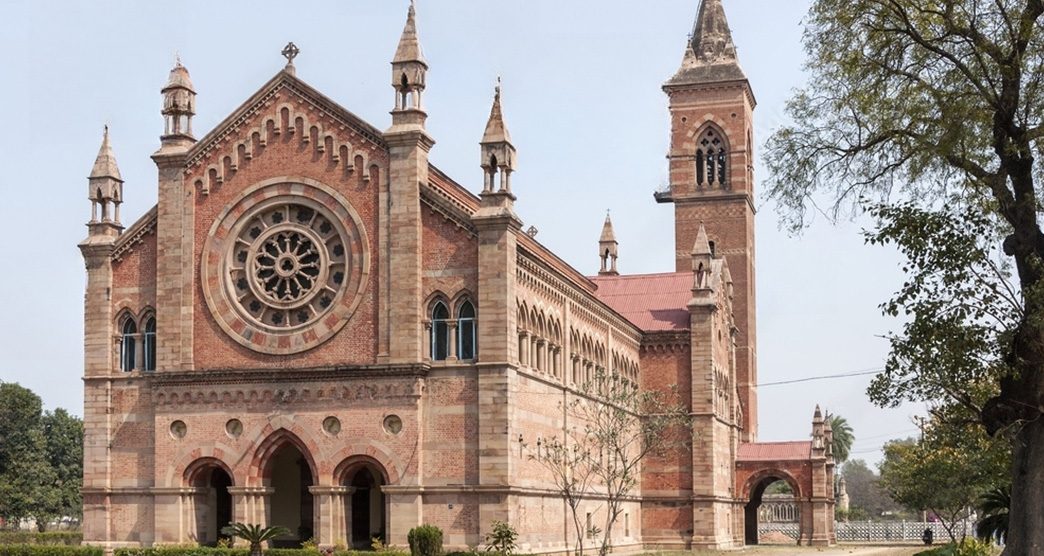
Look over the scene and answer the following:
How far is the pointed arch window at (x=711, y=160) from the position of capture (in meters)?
86.6

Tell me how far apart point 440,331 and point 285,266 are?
635 centimetres

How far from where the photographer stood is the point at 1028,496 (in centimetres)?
2869

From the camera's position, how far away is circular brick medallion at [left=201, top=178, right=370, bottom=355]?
1954 inches

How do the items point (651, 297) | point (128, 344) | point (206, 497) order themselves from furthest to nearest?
point (651, 297) < point (128, 344) < point (206, 497)

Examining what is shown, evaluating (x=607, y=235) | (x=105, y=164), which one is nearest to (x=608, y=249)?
(x=607, y=235)

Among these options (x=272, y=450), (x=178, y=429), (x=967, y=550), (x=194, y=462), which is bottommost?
(x=967, y=550)

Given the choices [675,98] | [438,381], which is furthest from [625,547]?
[675,98]

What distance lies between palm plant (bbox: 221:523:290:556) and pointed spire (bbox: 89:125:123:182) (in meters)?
14.4

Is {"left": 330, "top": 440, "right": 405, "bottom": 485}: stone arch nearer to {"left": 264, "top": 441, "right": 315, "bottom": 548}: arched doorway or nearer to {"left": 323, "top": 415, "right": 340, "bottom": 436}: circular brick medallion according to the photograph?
{"left": 323, "top": 415, "right": 340, "bottom": 436}: circular brick medallion

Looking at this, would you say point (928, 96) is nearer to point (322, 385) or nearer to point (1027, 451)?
point (1027, 451)

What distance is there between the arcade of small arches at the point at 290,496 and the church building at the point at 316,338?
0.09 meters

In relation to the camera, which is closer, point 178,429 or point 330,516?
point 330,516

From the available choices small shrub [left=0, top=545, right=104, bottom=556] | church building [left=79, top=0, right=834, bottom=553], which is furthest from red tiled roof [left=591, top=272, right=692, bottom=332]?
small shrub [left=0, top=545, right=104, bottom=556]

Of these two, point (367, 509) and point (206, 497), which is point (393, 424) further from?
point (206, 497)
